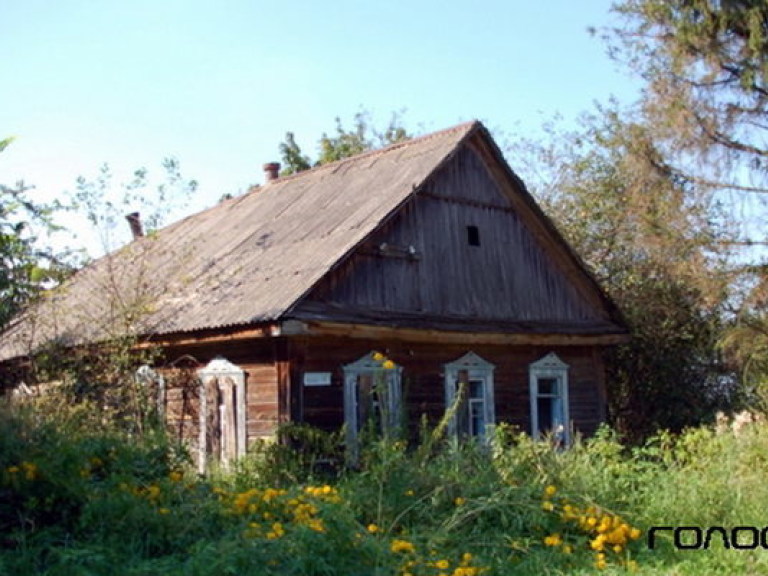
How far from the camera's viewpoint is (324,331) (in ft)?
40.7

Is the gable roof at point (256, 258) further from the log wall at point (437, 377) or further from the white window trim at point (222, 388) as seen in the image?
the log wall at point (437, 377)

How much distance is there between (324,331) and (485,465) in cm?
446

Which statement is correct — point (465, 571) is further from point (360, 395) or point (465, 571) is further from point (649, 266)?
point (649, 266)

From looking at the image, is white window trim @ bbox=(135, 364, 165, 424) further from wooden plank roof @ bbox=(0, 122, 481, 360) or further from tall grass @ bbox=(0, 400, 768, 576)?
tall grass @ bbox=(0, 400, 768, 576)

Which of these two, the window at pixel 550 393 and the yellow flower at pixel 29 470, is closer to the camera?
the yellow flower at pixel 29 470

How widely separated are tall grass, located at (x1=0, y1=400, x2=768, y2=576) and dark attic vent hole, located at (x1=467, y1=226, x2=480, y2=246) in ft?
22.8

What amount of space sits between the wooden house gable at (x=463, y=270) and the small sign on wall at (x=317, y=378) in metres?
0.87

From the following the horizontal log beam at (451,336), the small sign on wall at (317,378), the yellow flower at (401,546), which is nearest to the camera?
the yellow flower at (401,546)

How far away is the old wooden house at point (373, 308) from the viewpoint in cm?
1286

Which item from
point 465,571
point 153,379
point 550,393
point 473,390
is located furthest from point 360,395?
point 465,571

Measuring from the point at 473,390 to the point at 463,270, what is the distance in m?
1.96

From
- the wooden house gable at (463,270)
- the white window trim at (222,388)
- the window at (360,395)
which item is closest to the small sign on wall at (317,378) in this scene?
the window at (360,395)

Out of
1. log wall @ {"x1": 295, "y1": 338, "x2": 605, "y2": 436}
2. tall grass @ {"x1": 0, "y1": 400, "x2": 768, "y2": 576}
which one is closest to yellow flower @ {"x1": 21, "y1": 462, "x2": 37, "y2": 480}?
tall grass @ {"x1": 0, "y1": 400, "x2": 768, "y2": 576}

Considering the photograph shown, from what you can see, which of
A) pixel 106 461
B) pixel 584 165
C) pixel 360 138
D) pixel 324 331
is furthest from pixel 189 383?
pixel 360 138
